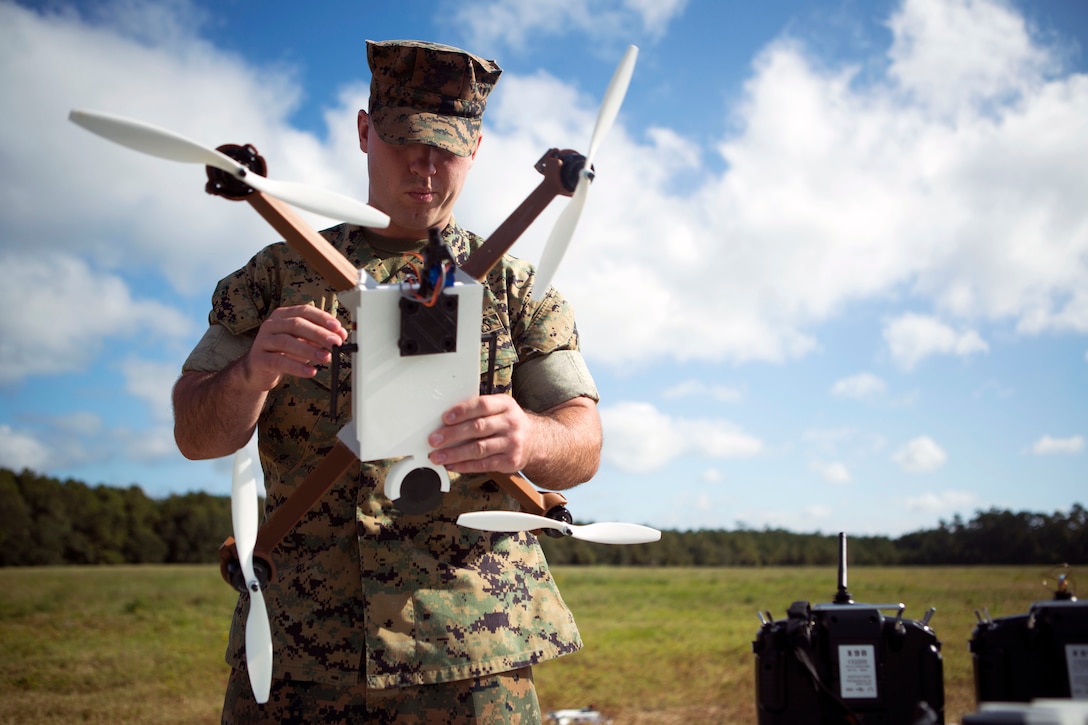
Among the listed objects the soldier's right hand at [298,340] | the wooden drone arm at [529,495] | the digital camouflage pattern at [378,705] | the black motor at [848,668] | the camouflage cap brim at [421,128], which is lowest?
the digital camouflage pattern at [378,705]

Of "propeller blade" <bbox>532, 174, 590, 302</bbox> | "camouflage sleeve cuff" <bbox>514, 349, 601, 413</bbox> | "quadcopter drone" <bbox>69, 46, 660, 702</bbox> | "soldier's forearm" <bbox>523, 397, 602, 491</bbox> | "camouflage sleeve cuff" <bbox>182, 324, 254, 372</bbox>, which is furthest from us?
"camouflage sleeve cuff" <bbox>514, 349, 601, 413</bbox>

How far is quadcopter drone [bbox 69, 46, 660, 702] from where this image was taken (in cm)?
274

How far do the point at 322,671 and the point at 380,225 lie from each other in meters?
1.85

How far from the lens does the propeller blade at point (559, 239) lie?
309 cm

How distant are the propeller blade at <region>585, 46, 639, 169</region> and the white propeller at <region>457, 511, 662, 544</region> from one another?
1.50m

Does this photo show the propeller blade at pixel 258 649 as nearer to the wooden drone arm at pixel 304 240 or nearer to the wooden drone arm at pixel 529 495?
the wooden drone arm at pixel 529 495

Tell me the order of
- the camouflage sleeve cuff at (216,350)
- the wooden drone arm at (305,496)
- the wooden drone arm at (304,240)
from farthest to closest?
the camouflage sleeve cuff at (216,350)
the wooden drone arm at (305,496)
the wooden drone arm at (304,240)

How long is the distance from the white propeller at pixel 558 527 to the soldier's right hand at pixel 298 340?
79 cm

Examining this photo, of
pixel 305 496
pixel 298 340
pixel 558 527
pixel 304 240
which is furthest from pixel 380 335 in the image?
pixel 558 527

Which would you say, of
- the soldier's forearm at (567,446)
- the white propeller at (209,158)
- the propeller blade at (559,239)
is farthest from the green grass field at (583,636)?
the white propeller at (209,158)

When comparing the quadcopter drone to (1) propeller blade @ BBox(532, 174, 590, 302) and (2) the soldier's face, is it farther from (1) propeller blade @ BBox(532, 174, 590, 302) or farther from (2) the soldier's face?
(2) the soldier's face

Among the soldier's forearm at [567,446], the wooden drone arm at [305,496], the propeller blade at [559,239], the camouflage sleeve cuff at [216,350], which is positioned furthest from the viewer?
the camouflage sleeve cuff at [216,350]

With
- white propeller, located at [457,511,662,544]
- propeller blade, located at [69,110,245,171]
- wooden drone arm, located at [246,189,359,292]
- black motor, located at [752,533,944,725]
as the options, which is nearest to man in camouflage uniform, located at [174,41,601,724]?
white propeller, located at [457,511,662,544]

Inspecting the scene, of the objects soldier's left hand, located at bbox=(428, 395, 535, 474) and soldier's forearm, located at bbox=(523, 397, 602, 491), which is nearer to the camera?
soldier's left hand, located at bbox=(428, 395, 535, 474)
